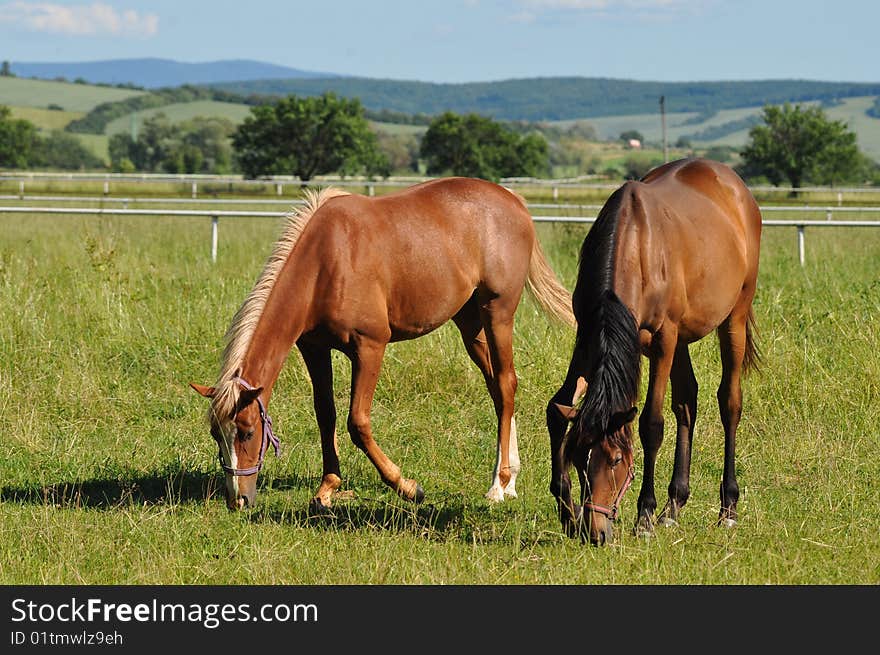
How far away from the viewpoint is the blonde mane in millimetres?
5621

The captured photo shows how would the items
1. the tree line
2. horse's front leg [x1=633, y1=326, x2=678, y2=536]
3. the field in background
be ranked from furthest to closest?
the field in background
the tree line
horse's front leg [x1=633, y1=326, x2=678, y2=536]

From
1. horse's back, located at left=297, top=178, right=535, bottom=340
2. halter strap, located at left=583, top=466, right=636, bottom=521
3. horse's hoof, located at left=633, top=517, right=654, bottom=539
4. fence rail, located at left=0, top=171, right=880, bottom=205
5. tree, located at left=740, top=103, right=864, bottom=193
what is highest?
tree, located at left=740, top=103, right=864, bottom=193

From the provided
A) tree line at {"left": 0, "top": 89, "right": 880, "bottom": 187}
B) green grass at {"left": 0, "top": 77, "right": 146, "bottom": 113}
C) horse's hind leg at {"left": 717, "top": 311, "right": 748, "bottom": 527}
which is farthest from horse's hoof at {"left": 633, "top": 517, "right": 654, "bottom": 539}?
green grass at {"left": 0, "top": 77, "right": 146, "bottom": 113}

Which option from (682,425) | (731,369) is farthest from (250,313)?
(731,369)

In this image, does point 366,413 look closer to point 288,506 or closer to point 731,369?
point 288,506

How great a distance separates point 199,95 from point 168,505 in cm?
18270

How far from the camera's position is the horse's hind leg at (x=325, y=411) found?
6383 mm

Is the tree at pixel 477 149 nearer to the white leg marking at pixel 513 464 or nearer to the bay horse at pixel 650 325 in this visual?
the white leg marking at pixel 513 464

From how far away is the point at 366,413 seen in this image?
6.14 m

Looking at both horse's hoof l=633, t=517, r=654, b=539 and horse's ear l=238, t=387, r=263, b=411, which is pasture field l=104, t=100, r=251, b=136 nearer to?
horse's ear l=238, t=387, r=263, b=411

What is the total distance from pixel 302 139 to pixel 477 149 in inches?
451

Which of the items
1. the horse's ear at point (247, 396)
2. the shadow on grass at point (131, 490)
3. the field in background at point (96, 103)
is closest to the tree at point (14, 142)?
the field in background at point (96, 103)

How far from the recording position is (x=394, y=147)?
354ft

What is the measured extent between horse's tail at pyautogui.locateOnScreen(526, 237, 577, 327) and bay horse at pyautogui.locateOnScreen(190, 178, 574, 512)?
0.45 ft
